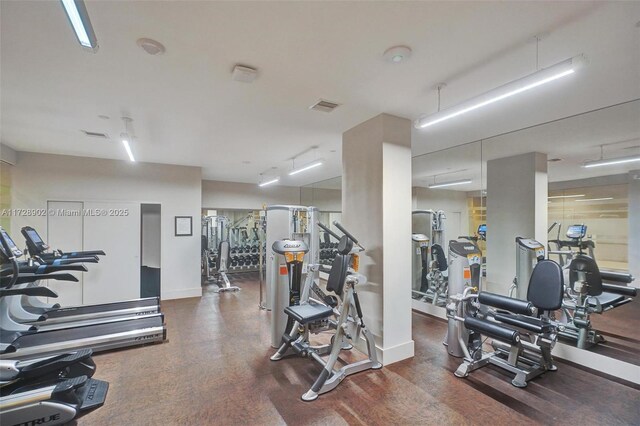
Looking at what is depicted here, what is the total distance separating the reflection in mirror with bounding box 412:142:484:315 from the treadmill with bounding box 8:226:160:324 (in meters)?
4.67

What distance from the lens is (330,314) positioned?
116 inches

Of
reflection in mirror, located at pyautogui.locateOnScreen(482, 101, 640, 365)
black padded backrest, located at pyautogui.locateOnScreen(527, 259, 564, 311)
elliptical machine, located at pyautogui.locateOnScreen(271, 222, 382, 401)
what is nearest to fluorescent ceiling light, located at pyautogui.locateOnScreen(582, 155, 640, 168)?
reflection in mirror, located at pyautogui.locateOnScreen(482, 101, 640, 365)

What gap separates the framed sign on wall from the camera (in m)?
6.12

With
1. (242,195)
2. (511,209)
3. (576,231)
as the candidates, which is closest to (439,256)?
(511,209)

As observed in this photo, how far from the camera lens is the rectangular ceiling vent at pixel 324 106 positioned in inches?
118

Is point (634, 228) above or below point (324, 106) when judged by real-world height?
below

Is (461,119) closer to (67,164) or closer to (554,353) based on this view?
(554,353)

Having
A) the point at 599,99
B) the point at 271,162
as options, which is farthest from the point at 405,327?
the point at 271,162

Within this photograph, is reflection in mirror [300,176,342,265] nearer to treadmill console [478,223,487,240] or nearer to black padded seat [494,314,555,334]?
treadmill console [478,223,487,240]

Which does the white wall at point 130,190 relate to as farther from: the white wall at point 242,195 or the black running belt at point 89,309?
the white wall at point 242,195

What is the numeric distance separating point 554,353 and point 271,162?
17.3 feet

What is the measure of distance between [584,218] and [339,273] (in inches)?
126

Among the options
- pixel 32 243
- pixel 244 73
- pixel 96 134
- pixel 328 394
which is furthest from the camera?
pixel 96 134

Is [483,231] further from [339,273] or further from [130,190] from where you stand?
[130,190]
